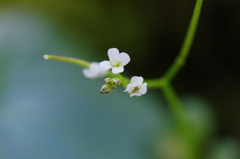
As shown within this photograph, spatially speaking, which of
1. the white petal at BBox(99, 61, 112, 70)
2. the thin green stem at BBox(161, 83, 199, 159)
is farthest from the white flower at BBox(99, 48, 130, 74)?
the thin green stem at BBox(161, 83, 199, 159)

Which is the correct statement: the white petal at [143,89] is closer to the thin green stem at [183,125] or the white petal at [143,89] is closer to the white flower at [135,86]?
the white flower at [135,86]

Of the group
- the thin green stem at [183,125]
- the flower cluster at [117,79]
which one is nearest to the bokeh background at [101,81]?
the thin green stem at [183,125]

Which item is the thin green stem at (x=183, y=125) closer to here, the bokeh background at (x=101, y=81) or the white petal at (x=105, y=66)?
the bokeh background at (x=101, y=81)

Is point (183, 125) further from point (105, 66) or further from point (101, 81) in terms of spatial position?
point (105, 66)

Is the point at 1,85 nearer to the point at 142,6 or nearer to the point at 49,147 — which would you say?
the point at 49,147

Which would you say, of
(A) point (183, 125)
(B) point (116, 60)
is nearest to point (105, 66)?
(B) point (116, 60)

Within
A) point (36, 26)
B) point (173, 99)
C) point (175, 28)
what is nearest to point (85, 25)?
point (36, 26)

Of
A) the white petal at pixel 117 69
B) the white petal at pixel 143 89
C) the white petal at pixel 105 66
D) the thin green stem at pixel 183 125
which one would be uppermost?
the thin green stem at pixel 183 125

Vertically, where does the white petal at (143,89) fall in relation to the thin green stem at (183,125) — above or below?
below

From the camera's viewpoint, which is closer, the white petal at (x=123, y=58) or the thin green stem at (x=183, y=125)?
the white petal at (x=123, y=58)
